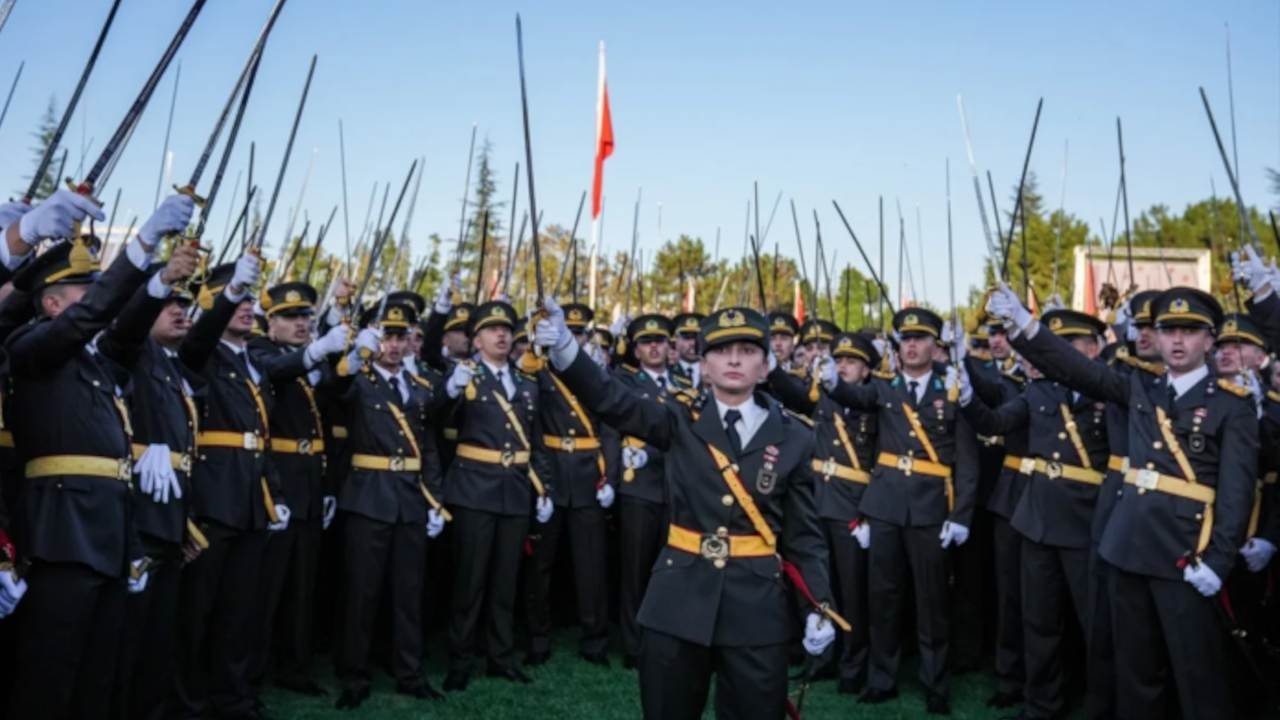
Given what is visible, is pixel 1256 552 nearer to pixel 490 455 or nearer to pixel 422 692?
pixel 490 455

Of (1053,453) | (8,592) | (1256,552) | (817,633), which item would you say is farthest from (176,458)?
(1256,552)

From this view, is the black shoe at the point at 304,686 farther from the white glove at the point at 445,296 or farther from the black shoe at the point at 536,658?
the white glove at the point at 445,296

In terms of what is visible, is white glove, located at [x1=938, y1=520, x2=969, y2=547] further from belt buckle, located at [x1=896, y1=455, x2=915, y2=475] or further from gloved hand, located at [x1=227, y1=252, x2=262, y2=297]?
gloved hand, located at [x1=227, y1=252, x2=262, y2=297]

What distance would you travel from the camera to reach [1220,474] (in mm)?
5578

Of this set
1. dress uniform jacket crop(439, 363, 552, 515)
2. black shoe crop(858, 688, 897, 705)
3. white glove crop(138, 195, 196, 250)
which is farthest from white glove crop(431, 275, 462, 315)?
black shoe crop(858, 688, 897, 705)

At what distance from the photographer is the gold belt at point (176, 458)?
527 cm

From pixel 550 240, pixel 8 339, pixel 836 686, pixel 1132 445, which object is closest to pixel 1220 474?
pixel 1132 445

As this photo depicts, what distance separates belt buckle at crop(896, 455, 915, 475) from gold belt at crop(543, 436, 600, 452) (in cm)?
269

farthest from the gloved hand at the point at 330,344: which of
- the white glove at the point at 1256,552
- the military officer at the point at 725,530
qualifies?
the white glove at the point at 1256,552

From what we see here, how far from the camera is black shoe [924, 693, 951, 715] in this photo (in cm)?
738

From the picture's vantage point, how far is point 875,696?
303 inches

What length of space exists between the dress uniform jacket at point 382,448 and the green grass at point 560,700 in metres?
1.35

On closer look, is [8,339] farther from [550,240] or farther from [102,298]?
[550,240]

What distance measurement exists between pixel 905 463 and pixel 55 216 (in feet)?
20.4
